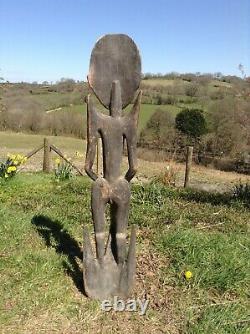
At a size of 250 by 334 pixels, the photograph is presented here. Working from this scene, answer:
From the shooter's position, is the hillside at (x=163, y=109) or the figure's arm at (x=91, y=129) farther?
the hillside at (x=163, y=109)

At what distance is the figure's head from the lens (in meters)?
3.69

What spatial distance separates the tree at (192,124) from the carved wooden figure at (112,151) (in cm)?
1773

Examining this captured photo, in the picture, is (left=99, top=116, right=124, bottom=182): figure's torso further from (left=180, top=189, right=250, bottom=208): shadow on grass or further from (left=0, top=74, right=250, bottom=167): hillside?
(left=0, top=74, right=250, bottom=167): hillside

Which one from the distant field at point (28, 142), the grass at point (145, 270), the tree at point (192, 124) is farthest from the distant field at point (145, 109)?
the grass at point (145, 270)

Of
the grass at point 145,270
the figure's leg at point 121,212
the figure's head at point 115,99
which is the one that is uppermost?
the figure's head at point 115,99

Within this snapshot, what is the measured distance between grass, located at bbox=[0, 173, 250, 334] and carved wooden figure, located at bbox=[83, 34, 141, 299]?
11.4 inches

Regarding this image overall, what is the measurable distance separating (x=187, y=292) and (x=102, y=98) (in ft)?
6.78

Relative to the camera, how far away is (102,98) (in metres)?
3.75

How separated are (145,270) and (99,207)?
112cm

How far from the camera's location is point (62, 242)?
16.9ft

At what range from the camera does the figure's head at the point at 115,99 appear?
3.69 metres

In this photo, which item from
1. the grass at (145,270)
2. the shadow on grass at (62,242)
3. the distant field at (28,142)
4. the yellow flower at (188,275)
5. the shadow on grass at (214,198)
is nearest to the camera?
the grass at (145,270)

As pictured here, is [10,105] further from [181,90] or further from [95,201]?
[95,201]

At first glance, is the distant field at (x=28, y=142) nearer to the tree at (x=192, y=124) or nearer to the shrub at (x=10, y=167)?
the tree at (x=192, y=124)
